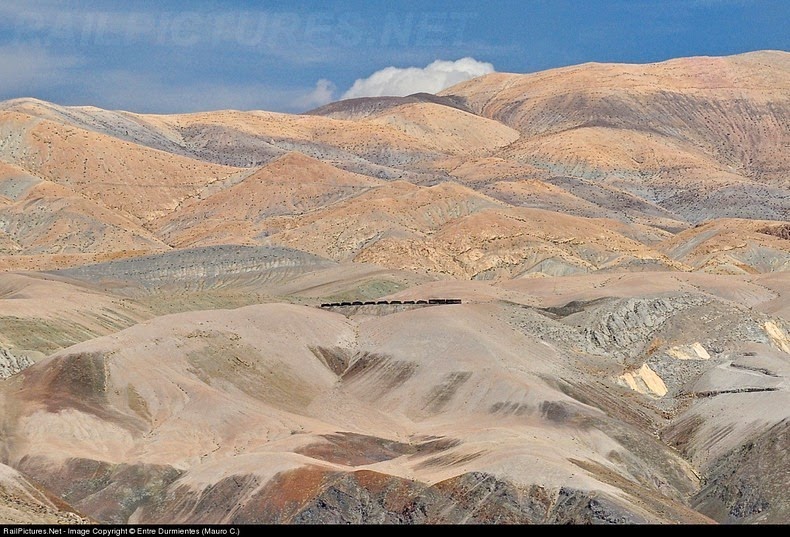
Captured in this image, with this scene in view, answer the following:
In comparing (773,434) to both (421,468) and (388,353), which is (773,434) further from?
(388,353)

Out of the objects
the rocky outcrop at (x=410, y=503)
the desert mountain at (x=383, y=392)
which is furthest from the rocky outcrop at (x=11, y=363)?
the rocky outcrop at (x=410, y=503)

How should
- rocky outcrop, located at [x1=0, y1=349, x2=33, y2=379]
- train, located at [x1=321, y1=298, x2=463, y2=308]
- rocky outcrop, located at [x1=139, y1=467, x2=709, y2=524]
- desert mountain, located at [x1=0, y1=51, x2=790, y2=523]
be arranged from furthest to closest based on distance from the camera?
train, located at [x1=321, y1=298, x2=463, y2=308] < rocky outcrop, located at [x1=0, y1=349, x2=33, y2=379] < desert mountain, located at [x1=0, y1=51, x2=790, y2=523] < rocky outcrop, located at [x1=139, y1=467, x2=709, y2=524]

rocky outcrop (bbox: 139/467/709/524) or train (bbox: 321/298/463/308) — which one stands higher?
train (bbox: 321/298/463/308)

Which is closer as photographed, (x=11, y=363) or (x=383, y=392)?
(x=11, y=363)

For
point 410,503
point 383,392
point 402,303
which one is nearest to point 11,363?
point 383,392

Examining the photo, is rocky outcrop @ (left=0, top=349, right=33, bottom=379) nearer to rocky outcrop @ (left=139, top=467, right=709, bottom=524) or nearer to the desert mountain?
the desert mountain

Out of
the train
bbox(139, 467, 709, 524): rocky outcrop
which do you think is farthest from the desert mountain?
the train

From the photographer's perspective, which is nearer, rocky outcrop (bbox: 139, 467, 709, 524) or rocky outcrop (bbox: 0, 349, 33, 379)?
rocky outcrop (bbox: 139, 467, 709, 524)

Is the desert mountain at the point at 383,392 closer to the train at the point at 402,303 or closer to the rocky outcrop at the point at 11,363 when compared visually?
the rocky outcrop at the point at 11,363

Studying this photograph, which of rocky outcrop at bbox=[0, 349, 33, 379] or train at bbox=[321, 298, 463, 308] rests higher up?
train at bbox=[321, 298, 463, 308]

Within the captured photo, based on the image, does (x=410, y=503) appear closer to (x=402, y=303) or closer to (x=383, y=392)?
(x=383, y=392)

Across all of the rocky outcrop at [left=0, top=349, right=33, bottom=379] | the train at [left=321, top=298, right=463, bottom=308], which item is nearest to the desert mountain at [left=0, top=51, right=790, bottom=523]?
the rocky outcrop at [left=0, top=349, right=33, bottom=379]

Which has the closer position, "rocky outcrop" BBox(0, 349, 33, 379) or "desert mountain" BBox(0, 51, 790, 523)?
"desert mountain" BBox(0, 51, 790, 523)

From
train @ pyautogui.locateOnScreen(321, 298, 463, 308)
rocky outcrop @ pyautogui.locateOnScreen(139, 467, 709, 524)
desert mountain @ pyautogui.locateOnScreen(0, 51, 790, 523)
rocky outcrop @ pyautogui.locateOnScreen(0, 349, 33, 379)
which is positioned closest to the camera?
rocky outcrop @ pyautogui.locateOnScreen(139, 467, 709, 524)
